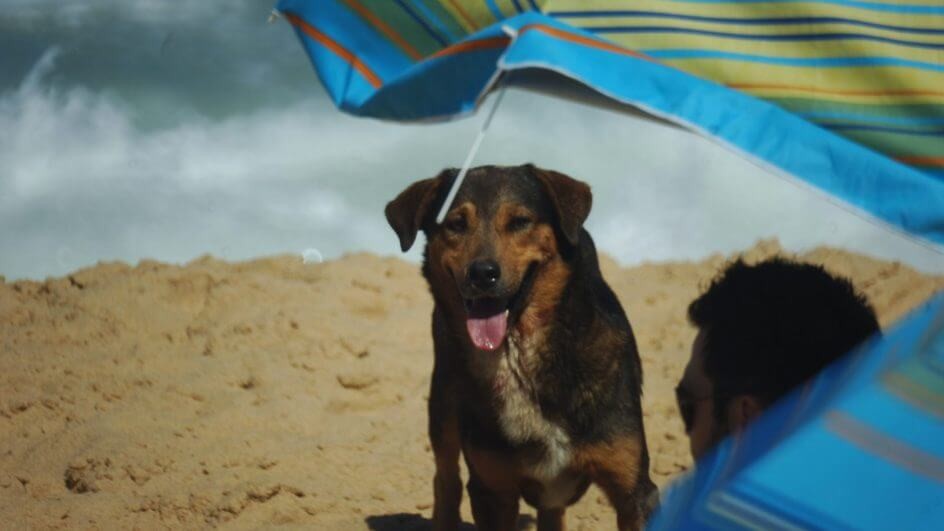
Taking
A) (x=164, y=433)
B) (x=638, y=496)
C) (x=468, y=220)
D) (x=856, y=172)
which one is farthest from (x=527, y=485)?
(x=164, y=433)

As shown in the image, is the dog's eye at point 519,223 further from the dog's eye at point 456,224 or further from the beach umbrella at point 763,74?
the beach umbrella at point 763,74

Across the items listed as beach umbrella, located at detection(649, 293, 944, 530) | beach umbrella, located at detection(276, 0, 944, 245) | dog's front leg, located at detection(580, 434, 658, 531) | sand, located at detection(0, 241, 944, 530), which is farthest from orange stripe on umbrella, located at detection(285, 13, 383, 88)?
sand, located at detection(0, 241, 944, 530)

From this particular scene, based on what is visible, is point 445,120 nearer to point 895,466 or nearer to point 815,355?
point 815,355

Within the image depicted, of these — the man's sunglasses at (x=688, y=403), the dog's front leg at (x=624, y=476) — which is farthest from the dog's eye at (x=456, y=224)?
the man's sunglasses at (x=688, y=403)

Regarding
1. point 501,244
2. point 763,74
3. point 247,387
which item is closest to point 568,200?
point 501,244

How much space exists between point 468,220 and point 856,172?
2.43m

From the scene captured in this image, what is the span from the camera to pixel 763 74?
3342mm

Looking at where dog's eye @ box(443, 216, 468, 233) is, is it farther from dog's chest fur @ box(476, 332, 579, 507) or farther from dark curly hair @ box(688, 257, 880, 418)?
dark curly hair @ box(688, 257, 880, 418)

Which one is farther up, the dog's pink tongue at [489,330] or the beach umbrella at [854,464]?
the beach umbrella at [854,464]

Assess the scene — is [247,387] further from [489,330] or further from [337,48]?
[337,48]

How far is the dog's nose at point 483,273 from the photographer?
16.9 ft

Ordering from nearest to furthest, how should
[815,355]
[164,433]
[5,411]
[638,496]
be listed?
[815,355], [638,496], [164,433], [5,411]

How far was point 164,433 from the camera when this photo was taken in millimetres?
7656

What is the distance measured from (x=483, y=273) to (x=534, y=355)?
445 millimetres
